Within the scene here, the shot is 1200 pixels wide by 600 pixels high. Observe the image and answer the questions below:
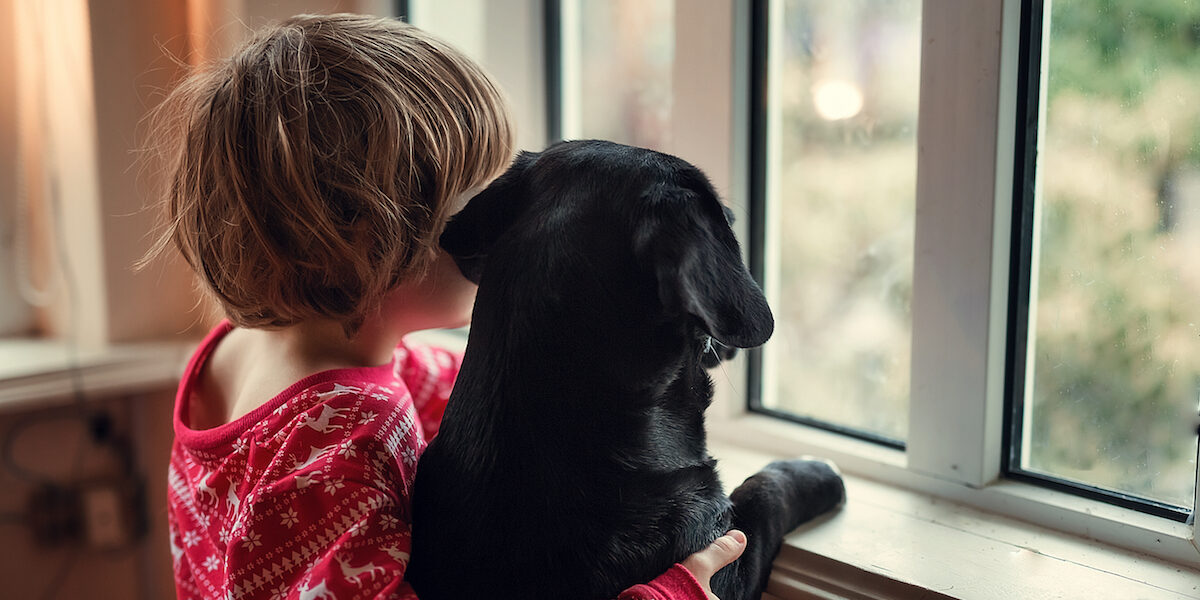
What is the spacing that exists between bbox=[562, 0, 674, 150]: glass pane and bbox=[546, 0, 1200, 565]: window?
0.44 feet

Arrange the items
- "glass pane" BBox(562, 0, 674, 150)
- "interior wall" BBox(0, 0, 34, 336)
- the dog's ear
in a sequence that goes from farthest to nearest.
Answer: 1. "interior wall" BBox(0, 0, 34, 336)
2. "glass pane" BBox(562, 0, 674, 150)
3. the dog's ear

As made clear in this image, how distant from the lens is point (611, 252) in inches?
30.8

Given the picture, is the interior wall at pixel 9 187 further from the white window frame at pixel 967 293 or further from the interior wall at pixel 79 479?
the white window frame at pixel 967 293

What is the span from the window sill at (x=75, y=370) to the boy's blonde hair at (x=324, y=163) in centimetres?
85

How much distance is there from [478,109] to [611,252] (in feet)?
0.92

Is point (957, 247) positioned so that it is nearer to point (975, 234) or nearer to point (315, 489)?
point (975, 234)

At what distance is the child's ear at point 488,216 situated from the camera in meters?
0.87

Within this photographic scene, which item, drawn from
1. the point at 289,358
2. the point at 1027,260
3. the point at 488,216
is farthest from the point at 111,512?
the point at 1027,260

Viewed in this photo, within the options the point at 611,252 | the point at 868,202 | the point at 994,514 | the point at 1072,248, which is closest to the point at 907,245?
the point at 868,202

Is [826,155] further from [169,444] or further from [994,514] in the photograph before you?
[169,444]

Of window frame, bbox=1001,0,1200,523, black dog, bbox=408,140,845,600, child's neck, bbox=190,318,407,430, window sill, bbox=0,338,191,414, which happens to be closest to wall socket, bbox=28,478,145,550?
window sill, bbox=0,338,191,414

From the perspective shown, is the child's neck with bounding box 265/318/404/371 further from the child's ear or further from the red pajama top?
the child's ear

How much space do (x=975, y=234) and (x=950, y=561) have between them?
1.14 ft

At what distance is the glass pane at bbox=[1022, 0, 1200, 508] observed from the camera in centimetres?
87
